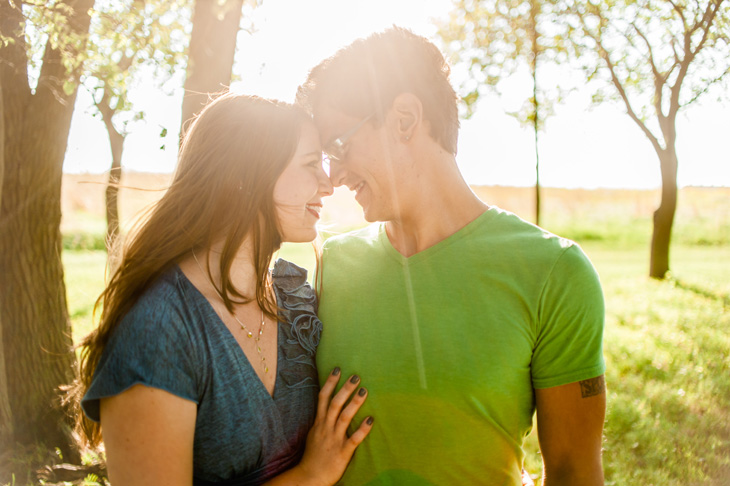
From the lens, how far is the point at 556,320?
211cm

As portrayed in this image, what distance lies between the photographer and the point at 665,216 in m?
14.9

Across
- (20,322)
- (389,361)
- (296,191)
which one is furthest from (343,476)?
(20,322)

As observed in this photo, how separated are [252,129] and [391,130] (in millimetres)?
677

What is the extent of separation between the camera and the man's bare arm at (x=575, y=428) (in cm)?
209

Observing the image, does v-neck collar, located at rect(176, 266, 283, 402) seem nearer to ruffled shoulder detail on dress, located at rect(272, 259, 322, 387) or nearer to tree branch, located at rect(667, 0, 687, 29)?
ruffled shoulder detail on dress, located at rect(272, 259, 322, 387)

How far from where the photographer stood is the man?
2.13m

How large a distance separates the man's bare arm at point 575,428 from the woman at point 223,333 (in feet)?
2.28

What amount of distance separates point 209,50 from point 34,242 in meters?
1.93

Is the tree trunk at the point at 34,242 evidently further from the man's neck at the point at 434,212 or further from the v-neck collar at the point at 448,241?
the v-neck collar at the point at 448,241

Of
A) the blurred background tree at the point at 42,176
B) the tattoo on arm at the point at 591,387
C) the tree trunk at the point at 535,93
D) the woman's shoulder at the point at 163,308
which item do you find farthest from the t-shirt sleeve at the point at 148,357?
the tree trunk at the point at 535,93

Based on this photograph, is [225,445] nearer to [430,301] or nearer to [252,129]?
[430,301]

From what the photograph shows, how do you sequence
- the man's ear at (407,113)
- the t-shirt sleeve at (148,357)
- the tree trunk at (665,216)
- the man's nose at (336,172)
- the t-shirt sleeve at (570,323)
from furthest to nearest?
the tree trunk at (665,216) < the man's nose at (336,172) < the man's ear at (407,113) < the t-shirt sleeve at (570,323) < the t-shirt sleeve at (148,357)

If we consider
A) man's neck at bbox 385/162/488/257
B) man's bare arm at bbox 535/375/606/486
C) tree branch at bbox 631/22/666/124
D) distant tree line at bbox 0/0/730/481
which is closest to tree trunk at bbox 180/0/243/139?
distant tree line at bbox 0/0/730/481

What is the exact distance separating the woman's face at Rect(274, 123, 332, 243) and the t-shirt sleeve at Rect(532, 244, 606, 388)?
3.59ft
